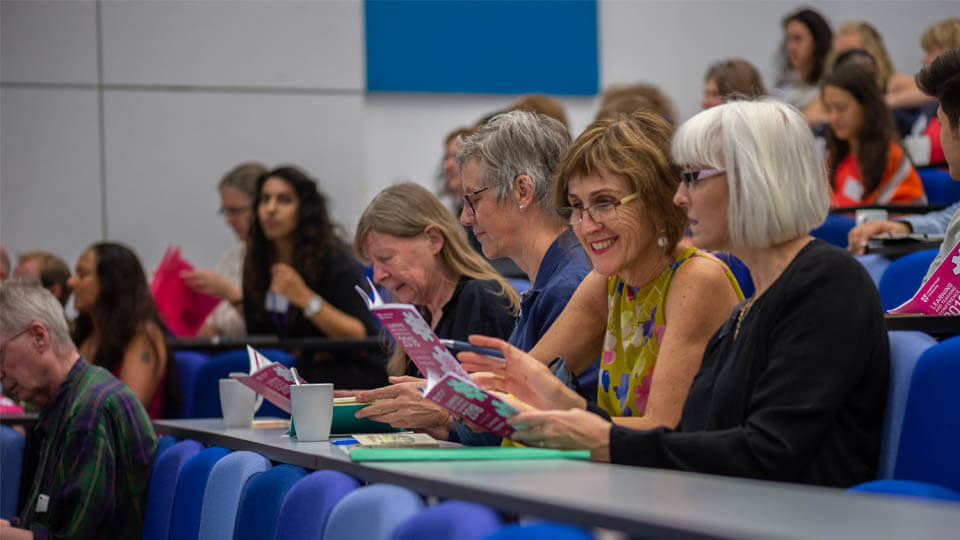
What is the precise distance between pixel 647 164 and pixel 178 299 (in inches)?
158

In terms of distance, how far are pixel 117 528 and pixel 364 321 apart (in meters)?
1.96

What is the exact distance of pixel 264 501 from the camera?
2.00 meters

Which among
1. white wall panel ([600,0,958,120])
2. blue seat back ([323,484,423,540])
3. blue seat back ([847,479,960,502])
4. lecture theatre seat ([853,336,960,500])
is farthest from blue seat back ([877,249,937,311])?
white wall panel ([600,0,958,120])

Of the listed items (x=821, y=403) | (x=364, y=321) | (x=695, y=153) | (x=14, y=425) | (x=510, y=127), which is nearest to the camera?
(x=821, y=403)

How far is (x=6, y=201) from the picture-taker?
6207mm

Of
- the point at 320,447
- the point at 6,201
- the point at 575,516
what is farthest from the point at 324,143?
the point at 575,516

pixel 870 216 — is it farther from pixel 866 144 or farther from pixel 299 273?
pixel 299 273

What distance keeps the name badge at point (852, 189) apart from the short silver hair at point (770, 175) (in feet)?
10.2

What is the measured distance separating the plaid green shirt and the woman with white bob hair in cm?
135

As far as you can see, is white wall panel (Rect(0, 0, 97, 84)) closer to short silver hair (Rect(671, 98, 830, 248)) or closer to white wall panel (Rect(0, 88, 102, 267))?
white wall panel (Rect(0, 88, 102, 267))

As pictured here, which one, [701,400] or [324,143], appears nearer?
[701,400]

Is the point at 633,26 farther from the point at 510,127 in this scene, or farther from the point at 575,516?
the point at 575,516

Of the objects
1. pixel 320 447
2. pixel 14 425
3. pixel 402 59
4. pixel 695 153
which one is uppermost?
pixel 402 59

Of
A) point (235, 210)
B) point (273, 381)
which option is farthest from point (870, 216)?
point (235, 210)
